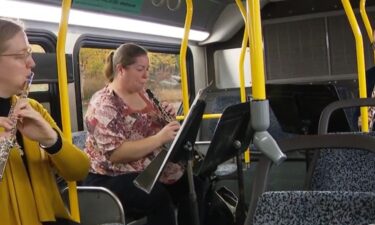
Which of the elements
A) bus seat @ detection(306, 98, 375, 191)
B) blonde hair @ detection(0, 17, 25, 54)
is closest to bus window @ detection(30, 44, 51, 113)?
blonde hair @ detection(0, 17, 25, 54)

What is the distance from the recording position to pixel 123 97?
2.66 m

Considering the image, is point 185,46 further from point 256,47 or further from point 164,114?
point 256,47

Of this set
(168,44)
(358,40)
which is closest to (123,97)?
(358,40)

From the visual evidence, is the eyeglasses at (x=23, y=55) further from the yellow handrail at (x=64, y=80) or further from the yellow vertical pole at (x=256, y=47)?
the yellow vertical pole at (x=256, y=47)

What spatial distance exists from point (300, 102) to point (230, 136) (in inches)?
51.8

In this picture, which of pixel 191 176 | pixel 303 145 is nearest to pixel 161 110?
pixel 191 176

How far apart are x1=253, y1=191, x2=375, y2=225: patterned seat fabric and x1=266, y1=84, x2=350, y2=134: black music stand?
6.14 feet

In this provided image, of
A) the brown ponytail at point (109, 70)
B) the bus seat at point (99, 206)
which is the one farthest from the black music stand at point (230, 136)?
the brown ponytail at point (109, 70)

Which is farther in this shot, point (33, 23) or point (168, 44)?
point (168, 44)

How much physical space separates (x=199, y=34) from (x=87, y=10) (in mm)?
2129

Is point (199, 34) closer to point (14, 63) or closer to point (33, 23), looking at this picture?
point (33, 23)

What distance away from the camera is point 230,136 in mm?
2223

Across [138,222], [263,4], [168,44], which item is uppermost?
[263,4]

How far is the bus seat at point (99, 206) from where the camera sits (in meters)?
2.25
